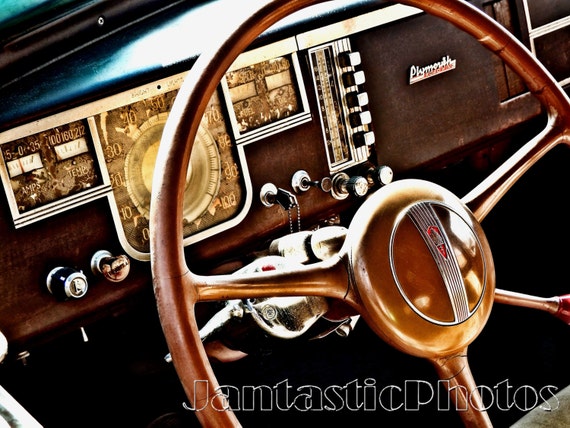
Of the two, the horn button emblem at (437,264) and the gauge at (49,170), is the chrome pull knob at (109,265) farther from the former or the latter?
the horn button emblem at (437,264)

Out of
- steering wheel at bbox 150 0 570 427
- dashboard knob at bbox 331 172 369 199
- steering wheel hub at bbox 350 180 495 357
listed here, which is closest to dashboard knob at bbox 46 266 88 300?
steering wheel at bbox 150 0 570 427

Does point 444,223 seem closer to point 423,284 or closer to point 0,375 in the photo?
point 423,284

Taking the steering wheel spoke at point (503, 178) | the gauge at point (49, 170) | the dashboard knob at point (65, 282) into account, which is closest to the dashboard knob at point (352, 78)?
the steering wheel spoke at point (503, 178)

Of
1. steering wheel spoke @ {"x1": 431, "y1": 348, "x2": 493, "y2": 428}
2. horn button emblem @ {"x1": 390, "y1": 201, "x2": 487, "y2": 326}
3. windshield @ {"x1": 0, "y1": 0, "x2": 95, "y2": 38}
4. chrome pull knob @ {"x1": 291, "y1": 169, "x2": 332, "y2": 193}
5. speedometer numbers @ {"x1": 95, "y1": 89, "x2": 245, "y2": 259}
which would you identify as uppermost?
windshield @ {"x1": 0, "y1": 0, "x2": 95, "y2": 38}

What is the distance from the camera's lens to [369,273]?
1.20 meters

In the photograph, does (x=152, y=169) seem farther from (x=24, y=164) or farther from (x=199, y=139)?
(x=24, y=164)

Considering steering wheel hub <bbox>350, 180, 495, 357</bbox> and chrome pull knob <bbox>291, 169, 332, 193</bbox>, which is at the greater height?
chrome pull knob <bbox>291, 169, 332, 193</bbox>

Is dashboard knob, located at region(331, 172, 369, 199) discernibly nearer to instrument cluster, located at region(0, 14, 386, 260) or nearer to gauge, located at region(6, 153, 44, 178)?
instrument cluster, located at region(0, 14, 386, 260)

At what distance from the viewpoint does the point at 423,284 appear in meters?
1.22

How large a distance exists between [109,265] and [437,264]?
1.83ft

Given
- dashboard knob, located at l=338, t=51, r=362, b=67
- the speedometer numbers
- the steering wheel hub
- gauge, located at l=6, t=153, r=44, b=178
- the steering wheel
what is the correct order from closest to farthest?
the steering wheel → the steering wheel hub → gauge, located at l=6, t=153, r=44, b=178 → the speedometer numbers → dashboard knob, located at l=338, t=51, r=362, b=67

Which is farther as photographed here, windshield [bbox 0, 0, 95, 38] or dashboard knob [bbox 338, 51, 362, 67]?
dashboard knob [bbox 338, 51, 362, 67]

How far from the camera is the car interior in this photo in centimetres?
121

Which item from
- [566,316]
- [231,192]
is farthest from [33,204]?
[566,316]
